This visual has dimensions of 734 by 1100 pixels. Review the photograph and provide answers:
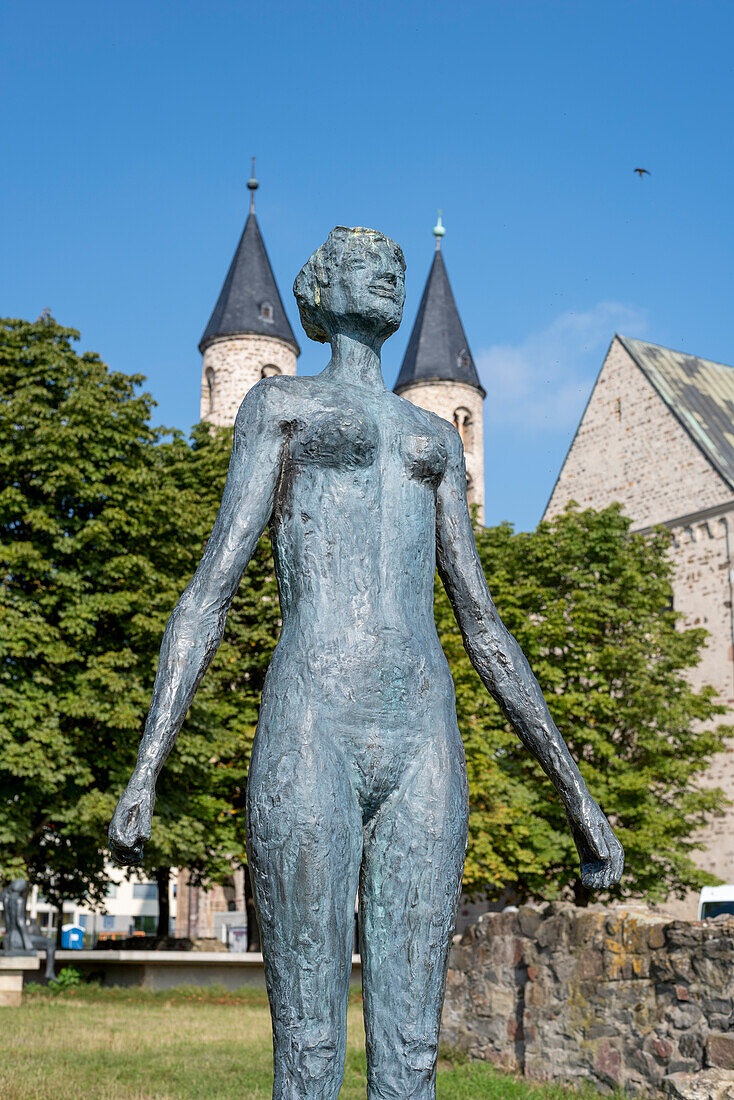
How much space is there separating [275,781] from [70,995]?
18.5 metres

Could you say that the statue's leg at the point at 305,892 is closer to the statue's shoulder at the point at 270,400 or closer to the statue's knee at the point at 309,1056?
the statue's knee at the point at 309,1056

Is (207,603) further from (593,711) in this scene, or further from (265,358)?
(265,358)

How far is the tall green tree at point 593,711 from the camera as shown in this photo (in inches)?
976

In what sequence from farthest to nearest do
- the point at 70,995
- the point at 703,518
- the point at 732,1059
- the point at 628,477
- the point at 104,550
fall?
the point at 628,477 < the point at 703,518 < the point at 104,550 < the point at 70,995 < the point at 732,1059

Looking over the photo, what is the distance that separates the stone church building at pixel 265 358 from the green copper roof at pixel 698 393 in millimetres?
8216

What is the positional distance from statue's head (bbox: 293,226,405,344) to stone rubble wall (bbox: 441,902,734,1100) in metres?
5.77

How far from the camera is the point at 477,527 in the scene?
1299 inches

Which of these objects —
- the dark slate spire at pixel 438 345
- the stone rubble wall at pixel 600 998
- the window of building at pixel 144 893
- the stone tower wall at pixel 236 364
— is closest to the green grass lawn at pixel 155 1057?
the stone rubble wall at pixel 600 998

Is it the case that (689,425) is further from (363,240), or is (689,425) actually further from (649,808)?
(363,240)

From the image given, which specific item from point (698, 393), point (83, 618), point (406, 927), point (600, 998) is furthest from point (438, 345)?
point (406, 927)

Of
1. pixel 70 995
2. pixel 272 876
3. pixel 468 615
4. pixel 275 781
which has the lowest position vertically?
pixel 70 995

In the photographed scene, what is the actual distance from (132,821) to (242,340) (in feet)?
135

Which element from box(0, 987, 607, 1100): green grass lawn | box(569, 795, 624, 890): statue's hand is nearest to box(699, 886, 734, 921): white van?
box(0, 987, 607, 1100): green grass lawn

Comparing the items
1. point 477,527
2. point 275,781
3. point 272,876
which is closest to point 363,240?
point 275,781
